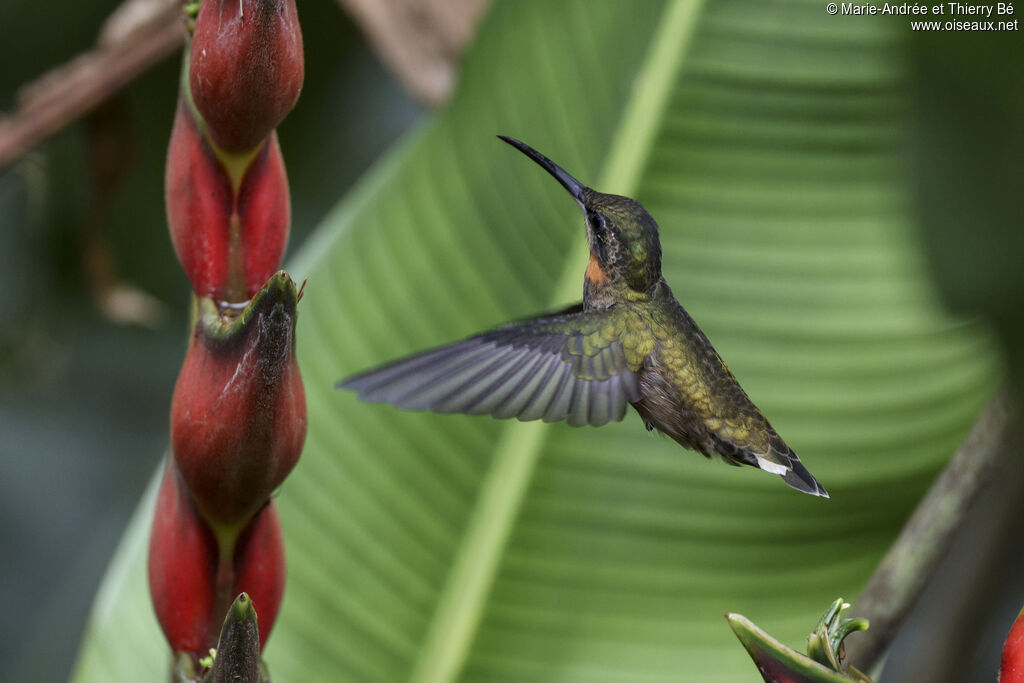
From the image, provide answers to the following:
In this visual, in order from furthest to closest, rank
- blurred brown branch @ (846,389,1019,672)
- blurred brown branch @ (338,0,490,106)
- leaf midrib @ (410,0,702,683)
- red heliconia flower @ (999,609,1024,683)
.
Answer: blurred brown branch @ (338,0,490,106) → leaf midrib @ (410,0,702,683) → blurred brown branch @ (846,389,1019,672) → red heliconia flower @ (999,609,1024,683)

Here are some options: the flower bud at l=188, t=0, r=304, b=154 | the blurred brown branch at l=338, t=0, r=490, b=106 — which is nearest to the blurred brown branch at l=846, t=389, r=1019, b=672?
the flower bud at l=188, t=0, r=304, b=154

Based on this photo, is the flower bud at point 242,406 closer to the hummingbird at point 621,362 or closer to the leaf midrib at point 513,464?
the hummingbird at point 621,362

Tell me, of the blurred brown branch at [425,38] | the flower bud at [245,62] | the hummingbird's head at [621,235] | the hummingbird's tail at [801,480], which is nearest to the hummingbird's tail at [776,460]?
the hummingbird's tail at [801,480]

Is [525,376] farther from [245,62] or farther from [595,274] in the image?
[245,62]

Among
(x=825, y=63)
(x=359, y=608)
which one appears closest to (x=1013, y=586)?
(x=825, y=63)

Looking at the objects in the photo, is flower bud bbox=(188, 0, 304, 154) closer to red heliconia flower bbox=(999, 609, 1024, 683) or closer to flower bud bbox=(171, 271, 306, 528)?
flower bud bbox=(171, 271, 306, 528)

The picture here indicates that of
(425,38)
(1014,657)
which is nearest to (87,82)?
(425,38)

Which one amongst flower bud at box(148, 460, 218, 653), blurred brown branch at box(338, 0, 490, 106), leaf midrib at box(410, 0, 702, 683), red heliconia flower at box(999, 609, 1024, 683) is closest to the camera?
red heliconia flower at box(999, 609, 1024, 683)
